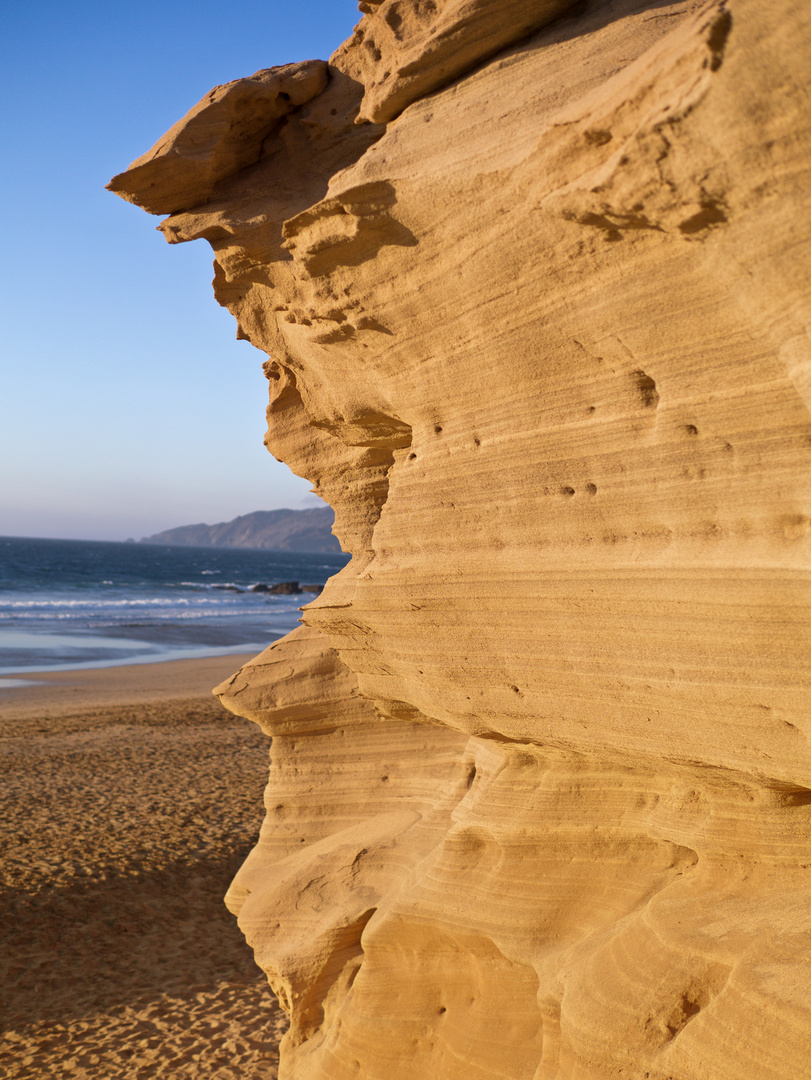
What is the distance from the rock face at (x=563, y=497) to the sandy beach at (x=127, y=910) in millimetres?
1655

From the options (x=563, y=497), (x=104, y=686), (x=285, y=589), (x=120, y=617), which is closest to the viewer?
(x=563, y=497)

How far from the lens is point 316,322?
14.1 feet

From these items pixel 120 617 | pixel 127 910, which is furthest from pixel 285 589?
pixel 127 910

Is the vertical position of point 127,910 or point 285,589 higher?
point 285,589

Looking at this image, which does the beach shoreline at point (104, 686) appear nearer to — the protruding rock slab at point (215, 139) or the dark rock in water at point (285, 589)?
the protruding rock slab at point (215, 139)

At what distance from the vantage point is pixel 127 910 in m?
7.92

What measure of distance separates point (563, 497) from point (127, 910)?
6.89 meters

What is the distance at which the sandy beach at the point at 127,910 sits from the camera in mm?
6074

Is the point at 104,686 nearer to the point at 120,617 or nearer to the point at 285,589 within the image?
the point at 120,617

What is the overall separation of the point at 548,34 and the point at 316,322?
172 centimetres

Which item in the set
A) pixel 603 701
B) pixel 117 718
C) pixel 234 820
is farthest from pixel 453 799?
pixel 117 718

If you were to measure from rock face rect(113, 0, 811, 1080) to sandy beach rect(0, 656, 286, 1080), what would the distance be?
1.66 meters

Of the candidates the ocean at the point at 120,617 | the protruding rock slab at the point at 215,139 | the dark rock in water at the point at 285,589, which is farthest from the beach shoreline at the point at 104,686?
the dark rock in water at the point at 285,589

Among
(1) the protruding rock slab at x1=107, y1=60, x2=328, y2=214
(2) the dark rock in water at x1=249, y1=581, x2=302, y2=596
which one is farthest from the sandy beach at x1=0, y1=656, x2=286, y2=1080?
(2) the dark rock in water at x1=249, y1=581, x2=302, y2=596
